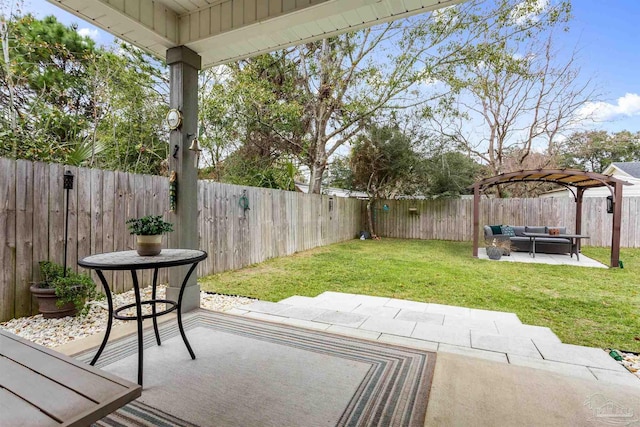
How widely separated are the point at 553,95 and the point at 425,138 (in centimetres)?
436

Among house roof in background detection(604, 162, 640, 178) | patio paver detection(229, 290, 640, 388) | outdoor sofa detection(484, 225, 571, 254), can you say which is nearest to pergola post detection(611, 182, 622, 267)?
outdoor sofa detection(484, 225, 571, 254)

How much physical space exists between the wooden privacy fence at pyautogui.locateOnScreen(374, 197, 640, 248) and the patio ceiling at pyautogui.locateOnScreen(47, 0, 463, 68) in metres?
8.92

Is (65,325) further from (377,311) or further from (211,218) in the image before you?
(377,311)

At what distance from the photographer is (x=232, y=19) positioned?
103 inches

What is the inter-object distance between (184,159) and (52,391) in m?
2.44

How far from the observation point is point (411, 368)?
199cm

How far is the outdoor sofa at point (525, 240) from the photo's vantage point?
7312mm

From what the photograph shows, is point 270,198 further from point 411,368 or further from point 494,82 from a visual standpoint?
point 494,82

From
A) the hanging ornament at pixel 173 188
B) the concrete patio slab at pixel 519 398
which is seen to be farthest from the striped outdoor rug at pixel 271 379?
the hanging ornament at pixel 173 188

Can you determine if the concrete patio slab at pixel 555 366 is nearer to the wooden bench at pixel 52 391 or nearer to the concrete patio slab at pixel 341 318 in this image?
the concrete patio slab at pixel 341 318

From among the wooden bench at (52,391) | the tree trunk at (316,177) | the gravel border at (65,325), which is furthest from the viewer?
the tree trunk at (316,177)

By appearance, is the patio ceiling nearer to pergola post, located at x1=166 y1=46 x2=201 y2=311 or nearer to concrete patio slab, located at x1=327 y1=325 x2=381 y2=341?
pergola post, located at x1=166 y1=46 x2=201 y2=311

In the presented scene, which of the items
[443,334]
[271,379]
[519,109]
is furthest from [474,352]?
[519,109]

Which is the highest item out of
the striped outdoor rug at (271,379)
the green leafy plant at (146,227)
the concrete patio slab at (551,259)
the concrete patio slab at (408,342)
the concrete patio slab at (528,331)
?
the green leafy plant at (146,227)
